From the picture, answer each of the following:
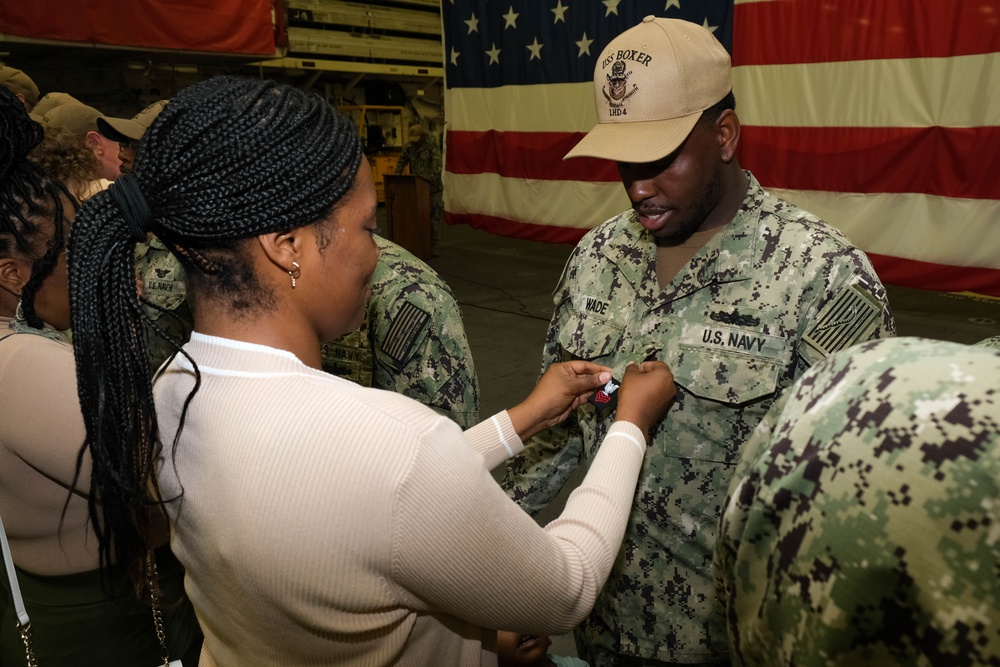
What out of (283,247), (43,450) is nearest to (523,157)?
(43,450)

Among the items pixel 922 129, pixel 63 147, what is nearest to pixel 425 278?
pixel 63 147

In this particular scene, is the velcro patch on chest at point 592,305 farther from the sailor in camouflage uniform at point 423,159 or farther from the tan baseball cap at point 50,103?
the sailor in camouflage uniform at point 423,159

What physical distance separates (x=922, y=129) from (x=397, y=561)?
15.4 ft

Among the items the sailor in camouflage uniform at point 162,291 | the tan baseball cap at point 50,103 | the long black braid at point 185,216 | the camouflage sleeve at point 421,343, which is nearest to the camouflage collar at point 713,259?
the camouflage sleeve at point 421,343

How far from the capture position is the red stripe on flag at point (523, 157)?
20.0 ft

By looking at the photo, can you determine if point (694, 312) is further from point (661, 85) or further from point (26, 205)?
point (26, 205)

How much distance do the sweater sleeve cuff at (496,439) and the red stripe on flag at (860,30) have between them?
4211 mm

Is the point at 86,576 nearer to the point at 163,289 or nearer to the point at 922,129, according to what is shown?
the point at 163,289

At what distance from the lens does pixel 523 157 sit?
265 inches

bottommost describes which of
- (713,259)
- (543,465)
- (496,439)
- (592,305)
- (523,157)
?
(543,465)

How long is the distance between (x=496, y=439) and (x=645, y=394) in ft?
0.92

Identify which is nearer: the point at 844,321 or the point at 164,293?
the point at 844,321

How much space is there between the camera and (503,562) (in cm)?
76

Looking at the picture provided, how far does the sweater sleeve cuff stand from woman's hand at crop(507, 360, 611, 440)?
0.06 meters
